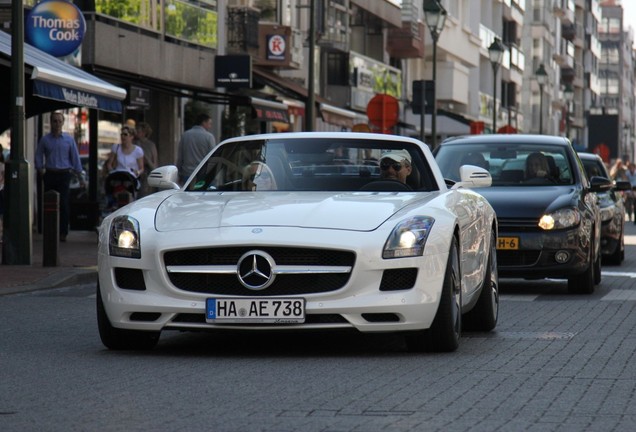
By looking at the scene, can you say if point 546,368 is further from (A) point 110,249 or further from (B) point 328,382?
(A) point 110,249

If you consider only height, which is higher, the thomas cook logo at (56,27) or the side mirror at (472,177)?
the thomas cook logo at (56,27)

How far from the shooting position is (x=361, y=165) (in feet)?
35.4

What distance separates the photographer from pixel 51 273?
17.1 metres

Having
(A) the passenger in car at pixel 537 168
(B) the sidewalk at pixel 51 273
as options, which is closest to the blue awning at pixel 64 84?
(B) the sidewalk at pixel 51 273

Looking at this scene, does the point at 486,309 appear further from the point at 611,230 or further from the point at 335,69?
the point at 335,69

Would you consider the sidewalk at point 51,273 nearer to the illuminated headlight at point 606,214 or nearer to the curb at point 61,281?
the curb at point 61,281

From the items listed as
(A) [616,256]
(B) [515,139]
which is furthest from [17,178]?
(A) [616,256]

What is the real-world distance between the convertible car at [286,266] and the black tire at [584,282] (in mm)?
5744

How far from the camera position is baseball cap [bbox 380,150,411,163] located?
10.9m

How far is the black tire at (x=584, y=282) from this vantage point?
52.0ft

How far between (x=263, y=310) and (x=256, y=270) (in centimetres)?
23

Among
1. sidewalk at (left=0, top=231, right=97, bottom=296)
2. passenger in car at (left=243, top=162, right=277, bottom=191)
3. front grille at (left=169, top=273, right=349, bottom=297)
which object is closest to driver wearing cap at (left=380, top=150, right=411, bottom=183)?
passenger in car at (left=243, top=162, right=277, bottom=191)

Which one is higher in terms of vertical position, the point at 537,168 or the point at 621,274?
the point at 537,168

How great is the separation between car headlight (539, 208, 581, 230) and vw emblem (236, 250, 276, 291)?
22.6ft
